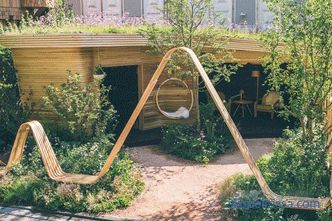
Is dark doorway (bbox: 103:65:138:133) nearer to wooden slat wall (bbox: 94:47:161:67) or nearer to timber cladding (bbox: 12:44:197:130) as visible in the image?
wooden slat wall (bbox: 94:47:161:67)

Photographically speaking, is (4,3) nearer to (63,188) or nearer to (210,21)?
(210,21)

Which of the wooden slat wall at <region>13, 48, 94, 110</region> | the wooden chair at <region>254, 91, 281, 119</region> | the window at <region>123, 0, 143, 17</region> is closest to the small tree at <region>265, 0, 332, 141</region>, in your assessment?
the wooden slat wall at <region>13, 48, 94, 110</region>

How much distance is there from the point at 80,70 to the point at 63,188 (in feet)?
12.3

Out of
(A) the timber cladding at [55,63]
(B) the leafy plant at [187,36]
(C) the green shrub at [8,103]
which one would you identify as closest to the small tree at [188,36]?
(B) the leafy plant at [187,36]

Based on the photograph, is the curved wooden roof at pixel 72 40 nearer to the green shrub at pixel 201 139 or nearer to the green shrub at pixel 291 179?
the green shrub at pixel 201 139

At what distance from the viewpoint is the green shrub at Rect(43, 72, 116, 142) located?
10.4 metres

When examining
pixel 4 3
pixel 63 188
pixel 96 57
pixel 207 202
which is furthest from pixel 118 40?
pixel 4 3

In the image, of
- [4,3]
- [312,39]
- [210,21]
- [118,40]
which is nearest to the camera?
[312,39]

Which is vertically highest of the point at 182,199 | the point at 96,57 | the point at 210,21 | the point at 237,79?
the point at 210,21

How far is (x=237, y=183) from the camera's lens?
321 inches

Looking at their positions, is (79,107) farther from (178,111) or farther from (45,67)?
(178,111)

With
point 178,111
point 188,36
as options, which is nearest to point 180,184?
point 178,111

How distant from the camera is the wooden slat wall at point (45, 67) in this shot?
11.0 metres

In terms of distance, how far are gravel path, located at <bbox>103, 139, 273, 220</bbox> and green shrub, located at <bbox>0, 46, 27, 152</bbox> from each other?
3.22 m
